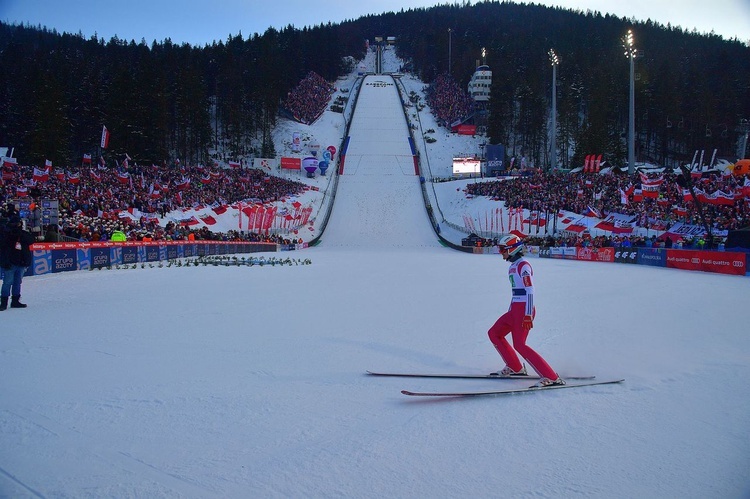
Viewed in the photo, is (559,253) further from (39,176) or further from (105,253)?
(39,176)

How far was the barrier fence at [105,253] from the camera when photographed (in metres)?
16.8

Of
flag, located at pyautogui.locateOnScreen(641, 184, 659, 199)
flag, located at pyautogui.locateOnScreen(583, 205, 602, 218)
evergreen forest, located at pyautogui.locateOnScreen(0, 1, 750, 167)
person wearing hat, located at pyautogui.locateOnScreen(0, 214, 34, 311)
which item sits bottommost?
person wearing hat, located at pyautogui.locateOnScreen(0, 214, 34, 311)

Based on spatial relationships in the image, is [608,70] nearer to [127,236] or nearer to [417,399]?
[127,236]

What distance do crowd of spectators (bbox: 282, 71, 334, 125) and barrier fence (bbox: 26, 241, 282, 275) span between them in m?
58.8

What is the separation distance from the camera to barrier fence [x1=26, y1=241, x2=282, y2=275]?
1678cm

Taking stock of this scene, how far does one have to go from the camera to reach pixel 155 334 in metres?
8.27

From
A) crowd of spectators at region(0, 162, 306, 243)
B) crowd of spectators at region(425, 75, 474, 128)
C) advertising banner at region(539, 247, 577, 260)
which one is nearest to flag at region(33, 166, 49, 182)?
crowd of spectators at region(0, 162, 306, 243)

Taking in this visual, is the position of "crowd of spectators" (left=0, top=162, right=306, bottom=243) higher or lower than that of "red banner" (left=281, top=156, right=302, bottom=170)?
lower

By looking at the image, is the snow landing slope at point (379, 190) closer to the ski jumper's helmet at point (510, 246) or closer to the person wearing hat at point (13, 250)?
the person wearing hat at point (13, 250)

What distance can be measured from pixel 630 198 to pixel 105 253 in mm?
27247

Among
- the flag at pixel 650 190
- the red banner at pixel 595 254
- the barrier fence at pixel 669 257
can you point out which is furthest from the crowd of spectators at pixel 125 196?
the flag at pixel 650 190

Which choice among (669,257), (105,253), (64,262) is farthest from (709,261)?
(64,262)

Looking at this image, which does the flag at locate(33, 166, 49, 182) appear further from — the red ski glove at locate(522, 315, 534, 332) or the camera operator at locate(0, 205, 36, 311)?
the red ski glove at locate(522, 315, 534, 332)

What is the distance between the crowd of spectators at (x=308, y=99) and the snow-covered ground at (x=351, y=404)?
251ft
